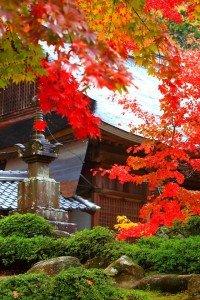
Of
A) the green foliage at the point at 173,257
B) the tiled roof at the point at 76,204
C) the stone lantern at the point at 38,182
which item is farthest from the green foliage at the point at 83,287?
the tiled roof at the point at 76,204

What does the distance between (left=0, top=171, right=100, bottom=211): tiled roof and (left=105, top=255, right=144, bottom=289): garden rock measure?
5.99 metres

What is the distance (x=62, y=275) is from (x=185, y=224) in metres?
4.55

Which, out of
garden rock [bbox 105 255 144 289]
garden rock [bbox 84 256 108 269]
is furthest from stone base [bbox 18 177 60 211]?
garden rock [bbox 105 255 144 289]

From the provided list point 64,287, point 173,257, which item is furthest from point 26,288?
point 173,257

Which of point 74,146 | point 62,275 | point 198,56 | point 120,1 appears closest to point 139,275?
point 62,275

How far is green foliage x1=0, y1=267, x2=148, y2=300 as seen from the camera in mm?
5945

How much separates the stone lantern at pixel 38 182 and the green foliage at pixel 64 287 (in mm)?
5001

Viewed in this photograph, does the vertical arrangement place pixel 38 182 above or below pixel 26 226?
above

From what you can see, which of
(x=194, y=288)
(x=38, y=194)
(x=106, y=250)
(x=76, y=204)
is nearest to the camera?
(x=194, y=288)

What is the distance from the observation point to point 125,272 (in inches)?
308

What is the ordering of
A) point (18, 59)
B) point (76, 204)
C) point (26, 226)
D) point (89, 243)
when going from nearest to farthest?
point (18, 59), point (89, 243), point (26, 226), point (76, 204)

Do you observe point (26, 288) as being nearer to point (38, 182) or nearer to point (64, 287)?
point (64, 287)

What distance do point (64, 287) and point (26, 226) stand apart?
15.2ft

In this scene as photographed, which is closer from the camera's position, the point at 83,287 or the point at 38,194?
the point at 83,287
